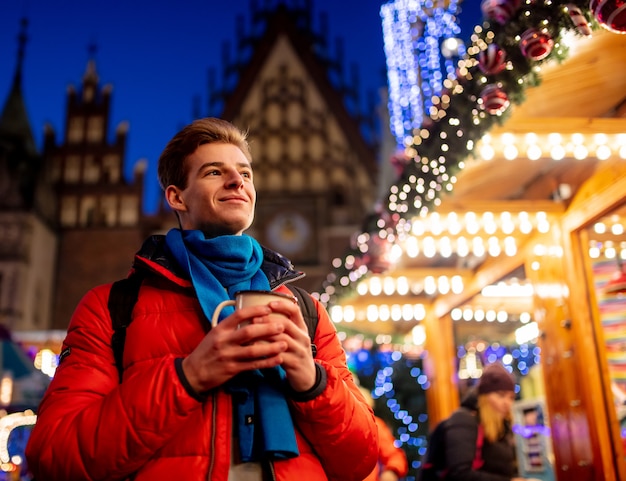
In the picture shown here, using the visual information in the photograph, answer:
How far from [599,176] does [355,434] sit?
3909 millimetres

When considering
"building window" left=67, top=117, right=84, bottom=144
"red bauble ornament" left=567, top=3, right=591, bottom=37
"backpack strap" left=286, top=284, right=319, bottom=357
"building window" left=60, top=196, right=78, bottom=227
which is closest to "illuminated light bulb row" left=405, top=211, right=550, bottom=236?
"red bauble ornament" left=567, top=3, right=591, bottom=37

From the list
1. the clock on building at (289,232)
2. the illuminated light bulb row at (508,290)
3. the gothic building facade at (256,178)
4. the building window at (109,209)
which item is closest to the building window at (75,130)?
the gothic building facade at (256,178)

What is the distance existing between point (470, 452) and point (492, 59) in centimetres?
204

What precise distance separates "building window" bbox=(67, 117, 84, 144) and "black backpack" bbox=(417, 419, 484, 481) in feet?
82.2

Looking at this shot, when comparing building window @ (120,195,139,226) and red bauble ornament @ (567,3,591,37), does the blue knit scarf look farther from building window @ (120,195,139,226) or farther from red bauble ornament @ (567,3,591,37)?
building window @ (120,195,139,226)

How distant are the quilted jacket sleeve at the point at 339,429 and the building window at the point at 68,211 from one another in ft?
82.2

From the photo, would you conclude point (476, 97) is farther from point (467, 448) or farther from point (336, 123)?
point (336, 123)

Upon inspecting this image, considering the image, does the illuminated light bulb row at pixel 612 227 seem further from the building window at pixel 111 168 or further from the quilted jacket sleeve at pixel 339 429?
the building window at pixel 111 168

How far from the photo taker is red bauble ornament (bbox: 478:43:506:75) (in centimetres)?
279

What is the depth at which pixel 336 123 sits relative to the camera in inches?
1006

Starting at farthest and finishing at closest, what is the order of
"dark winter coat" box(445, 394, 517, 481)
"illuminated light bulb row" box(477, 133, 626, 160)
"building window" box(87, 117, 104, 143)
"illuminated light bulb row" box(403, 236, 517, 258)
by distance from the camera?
1. "building window" box(87, 117, 104, 143)
2. "illuminated light bulb row" box(403, 236, 517, 258)
3. "illuminated light bulb row" box(477, 133, 626, 160)
4. "dark winter coat" box(445, 394, 517, 481)

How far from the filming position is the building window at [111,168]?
2555 cm

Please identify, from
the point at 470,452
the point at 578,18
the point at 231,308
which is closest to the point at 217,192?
the point at 231,308

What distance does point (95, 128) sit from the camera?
86.0 ft
